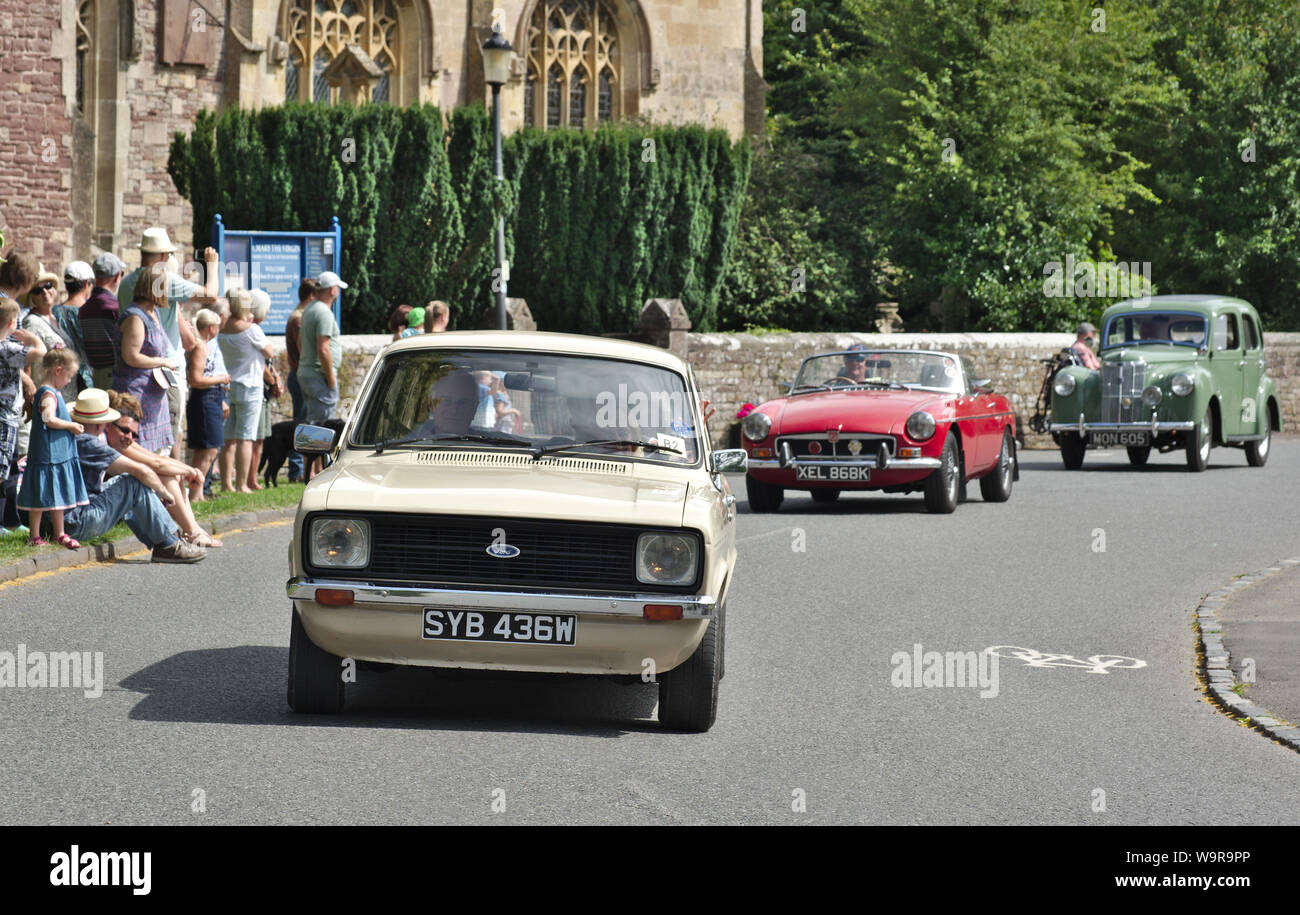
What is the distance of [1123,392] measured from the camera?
80.7ft

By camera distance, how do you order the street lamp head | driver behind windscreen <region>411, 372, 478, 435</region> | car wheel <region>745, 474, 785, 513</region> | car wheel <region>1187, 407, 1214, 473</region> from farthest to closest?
car wheel <region>1187, 407, 1214, 473</region>, the street lamp head, car wheel <region>745, 474, 785, 513</region>, driver behind windscreen <region>411, 372, 478, 435</region>

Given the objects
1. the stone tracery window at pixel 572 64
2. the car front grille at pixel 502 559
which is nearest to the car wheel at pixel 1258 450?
the stone tracery window at pixel 572 64

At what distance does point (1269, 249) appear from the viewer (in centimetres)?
4047

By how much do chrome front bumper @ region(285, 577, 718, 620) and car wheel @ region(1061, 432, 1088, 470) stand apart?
18874mm

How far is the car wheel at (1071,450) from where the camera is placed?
25.3 m

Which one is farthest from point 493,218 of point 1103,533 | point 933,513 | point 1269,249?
point 1269,249

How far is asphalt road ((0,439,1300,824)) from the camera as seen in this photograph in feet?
20.8

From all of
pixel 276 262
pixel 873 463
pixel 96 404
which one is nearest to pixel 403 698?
pixel 96 404

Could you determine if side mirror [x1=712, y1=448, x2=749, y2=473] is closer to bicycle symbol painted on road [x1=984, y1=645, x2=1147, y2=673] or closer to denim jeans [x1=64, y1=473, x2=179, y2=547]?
bicycle symbol painted on road [x1=984, y1=645, x2=1147, y2=673]

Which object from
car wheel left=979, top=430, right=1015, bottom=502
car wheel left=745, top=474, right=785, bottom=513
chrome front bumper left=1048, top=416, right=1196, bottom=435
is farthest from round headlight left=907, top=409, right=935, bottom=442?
chrome front bumper left=1048, top=416, right=1196, bottom=435

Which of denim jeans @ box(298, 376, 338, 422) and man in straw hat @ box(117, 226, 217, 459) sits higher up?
man in straw hat @ box(117, 226, 217, 459)

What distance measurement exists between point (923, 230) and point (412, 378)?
3119 cm

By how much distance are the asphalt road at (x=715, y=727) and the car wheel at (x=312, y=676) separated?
3.1 inches

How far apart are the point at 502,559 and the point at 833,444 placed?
1043cm
